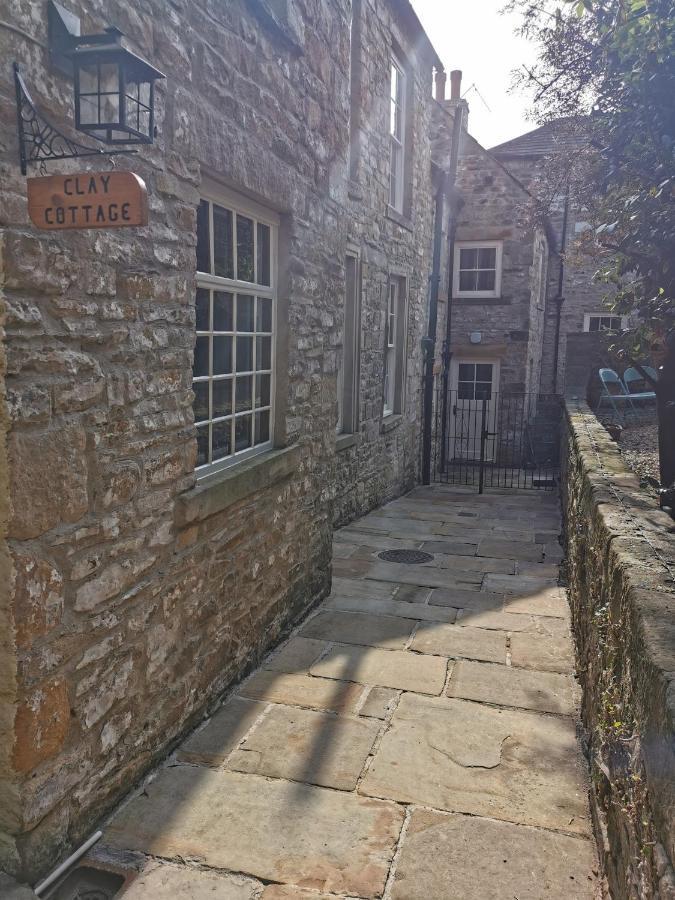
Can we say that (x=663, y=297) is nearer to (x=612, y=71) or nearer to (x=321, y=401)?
(x=612, y=71)

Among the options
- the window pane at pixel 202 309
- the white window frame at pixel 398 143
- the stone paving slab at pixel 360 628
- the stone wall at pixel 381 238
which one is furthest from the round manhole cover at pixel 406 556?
the white window frame at pixel 398 143

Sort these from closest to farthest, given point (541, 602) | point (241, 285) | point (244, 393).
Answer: point (241, 285) < point (244, 393) < point (541, 602)

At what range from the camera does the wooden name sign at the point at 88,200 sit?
90.5 inches

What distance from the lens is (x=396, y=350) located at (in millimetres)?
10898

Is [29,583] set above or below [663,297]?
below

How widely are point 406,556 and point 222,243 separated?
4.48 metres

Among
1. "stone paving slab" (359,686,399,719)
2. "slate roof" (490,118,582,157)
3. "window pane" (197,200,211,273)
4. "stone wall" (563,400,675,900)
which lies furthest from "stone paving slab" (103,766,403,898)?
"slate roof" (490,118,582,157)

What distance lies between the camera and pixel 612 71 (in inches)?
226

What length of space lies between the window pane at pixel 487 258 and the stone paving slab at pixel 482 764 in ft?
47.1

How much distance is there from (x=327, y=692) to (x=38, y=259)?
9.91 feet

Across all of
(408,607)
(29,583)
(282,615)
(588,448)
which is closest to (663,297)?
(588,448)

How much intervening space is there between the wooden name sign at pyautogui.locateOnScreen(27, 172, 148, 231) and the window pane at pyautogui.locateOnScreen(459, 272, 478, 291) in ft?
51.5

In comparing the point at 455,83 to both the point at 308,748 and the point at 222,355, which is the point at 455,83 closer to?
the point at 222,355

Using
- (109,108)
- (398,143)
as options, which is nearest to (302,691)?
(109,108)
